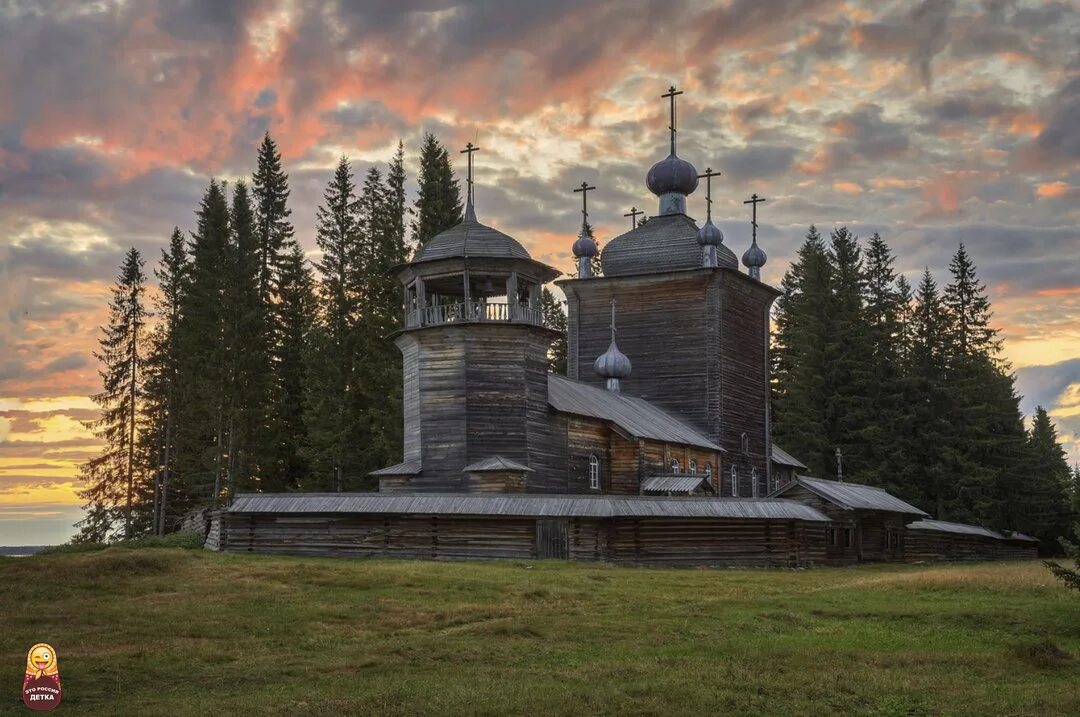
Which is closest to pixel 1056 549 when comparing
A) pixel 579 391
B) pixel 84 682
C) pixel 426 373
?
pixel 579 391

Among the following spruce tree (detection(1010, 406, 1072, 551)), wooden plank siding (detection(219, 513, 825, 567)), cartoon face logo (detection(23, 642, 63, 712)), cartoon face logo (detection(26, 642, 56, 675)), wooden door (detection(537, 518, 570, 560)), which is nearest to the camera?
cartoon face logo (detection(26, 642, 56, 675))

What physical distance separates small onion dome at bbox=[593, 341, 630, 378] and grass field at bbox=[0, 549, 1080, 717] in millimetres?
24900

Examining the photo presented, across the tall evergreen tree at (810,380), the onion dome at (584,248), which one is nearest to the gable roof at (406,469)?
the onion dome at (584,248)

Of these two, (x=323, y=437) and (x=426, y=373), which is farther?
(x=323, y=437)

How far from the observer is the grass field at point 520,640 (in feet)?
53.7

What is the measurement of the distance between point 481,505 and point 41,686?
22.5 metres

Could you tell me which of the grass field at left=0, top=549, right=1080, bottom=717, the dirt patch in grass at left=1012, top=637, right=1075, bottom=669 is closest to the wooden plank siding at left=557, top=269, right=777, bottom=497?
the grass field at left=0, top=549, right=1080, bottom=717

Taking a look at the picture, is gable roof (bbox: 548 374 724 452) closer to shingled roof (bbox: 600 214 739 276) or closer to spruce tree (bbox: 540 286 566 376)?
shingled roof (bbox: 600 214 739 276)

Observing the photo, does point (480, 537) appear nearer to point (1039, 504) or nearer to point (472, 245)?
point (472, 245)

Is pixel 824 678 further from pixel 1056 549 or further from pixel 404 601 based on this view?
pixel 1056 549

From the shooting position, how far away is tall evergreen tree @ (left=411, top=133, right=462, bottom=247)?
57531 mm

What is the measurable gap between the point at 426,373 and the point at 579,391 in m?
10.0

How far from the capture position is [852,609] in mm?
25469

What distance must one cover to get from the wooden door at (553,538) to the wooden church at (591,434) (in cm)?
4
